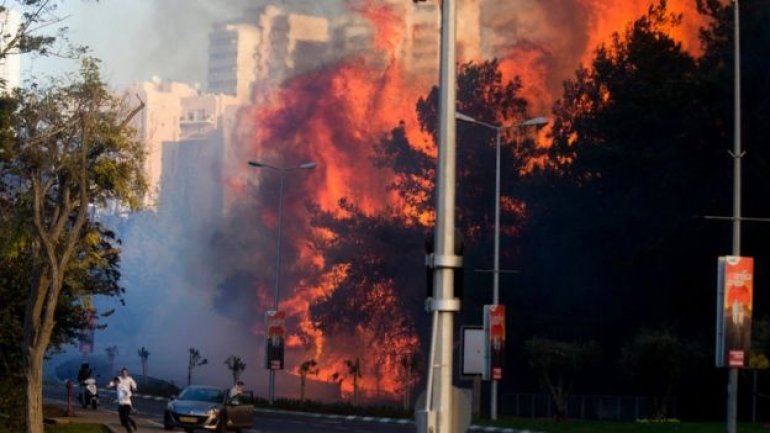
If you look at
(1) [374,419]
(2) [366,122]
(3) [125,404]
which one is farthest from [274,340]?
(2) [366,122]

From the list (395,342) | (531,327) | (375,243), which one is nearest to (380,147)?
(375,243)

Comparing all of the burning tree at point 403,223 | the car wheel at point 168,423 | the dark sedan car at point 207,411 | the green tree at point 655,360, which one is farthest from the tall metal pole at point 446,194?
the burning tree at point 403,223

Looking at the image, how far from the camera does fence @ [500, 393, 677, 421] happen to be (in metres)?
71.7

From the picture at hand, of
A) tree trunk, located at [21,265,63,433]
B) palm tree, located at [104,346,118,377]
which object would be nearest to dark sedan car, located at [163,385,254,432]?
tree trunk, located at [21,265,63,433]

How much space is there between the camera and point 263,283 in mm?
106062

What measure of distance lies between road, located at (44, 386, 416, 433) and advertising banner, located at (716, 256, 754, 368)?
1679cm

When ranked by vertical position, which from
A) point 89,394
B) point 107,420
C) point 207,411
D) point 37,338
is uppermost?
point 37,338

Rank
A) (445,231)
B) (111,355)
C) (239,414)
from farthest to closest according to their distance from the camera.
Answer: (111,355) → (239,414) → (445,231)

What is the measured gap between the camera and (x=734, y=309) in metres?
33.1

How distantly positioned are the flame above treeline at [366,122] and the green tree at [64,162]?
55.2 meters

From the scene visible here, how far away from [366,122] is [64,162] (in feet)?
225

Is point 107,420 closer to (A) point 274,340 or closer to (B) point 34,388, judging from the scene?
(B) point 34,388

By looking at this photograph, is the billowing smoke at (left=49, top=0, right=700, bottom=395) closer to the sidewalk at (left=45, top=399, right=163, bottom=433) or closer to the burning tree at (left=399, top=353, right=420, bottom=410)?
the burning tree at (left=399, top=353, right=420, bottom=410)

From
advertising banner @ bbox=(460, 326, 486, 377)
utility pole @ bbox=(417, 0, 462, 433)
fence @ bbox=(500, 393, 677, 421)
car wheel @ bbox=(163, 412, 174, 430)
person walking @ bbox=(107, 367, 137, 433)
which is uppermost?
utility pole @ bbox=(417, 0, 462, 433)
